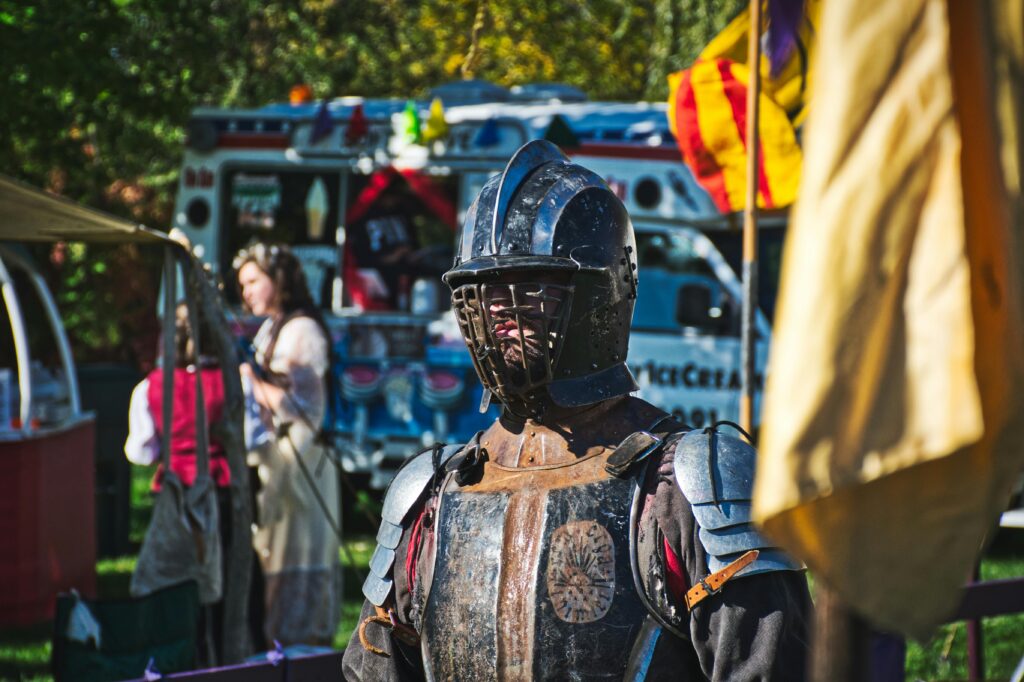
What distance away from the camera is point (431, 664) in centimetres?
282

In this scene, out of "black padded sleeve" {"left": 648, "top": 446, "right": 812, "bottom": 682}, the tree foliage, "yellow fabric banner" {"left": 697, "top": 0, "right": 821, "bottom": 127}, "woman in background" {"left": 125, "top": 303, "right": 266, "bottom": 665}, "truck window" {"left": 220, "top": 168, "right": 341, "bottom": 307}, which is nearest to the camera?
"black padded sleeve" {"left": 648, "top": 446, "right": 812, "bottom": 682}

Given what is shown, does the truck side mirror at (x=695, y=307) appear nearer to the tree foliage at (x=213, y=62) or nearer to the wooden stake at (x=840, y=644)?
the tree foliage at (x=213, y=62)

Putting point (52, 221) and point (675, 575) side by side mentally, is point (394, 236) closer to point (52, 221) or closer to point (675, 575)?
point (52, 221)

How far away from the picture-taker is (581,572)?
2.67m

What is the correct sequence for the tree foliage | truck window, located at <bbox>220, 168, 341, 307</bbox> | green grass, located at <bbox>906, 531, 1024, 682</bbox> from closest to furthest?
green grass, located at <bbox>906, 531, 1024, 682</bbox>, the tree foliage, truck window, located at <bbox>220, 168, 341, 307</bbox>

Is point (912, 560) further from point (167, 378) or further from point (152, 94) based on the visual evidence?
point (152, 94)

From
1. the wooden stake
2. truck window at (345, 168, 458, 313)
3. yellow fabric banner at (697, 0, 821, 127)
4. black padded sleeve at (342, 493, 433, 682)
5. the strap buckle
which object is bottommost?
black padded sleeve at (342, 493, 433, 682)

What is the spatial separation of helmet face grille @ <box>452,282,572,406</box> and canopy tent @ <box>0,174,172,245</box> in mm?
2948

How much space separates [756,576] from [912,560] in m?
1.25

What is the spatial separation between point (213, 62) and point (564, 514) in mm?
10791

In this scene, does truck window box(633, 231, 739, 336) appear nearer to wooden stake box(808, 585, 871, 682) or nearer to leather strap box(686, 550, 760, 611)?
leather strap box(686, 550, 760, 611)

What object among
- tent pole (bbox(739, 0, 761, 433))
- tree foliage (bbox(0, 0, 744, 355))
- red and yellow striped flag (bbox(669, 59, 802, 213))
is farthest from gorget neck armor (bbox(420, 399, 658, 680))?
tree foliage (bbox(0, 0, 744, 355))

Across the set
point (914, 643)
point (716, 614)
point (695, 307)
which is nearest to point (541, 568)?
point (716, 614)

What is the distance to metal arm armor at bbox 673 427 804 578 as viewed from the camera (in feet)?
8.23
